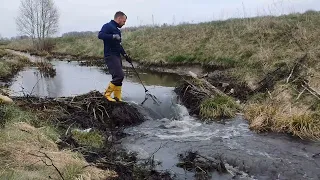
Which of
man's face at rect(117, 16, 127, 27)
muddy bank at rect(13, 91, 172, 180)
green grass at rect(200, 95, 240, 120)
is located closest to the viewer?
muddy bank at rect(13, 91, 172, 180)

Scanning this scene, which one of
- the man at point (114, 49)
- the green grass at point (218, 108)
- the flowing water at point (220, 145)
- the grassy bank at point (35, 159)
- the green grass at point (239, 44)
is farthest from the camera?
the green grass at point (239, 44)

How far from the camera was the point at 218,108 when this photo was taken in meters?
10.0

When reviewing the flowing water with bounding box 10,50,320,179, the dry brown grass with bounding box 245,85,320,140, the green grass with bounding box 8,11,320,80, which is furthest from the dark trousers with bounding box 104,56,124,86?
the green grass with bounding box 8,11,320,80

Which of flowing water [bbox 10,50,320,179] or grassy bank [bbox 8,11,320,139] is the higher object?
grassy bank [bbox 8,11,320,139]

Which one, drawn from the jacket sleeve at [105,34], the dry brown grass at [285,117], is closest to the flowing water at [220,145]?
the dry brown grass at [285,117]

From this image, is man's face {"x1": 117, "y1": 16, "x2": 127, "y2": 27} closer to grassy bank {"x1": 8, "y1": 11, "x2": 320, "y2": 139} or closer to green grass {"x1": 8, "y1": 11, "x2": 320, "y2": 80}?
grassy bank {"x1": 8, "y1": 11, "x2": 320, "y2": 139}

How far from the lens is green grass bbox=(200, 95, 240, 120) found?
32.6ft

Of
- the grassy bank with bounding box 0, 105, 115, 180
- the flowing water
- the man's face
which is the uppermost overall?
the man's face

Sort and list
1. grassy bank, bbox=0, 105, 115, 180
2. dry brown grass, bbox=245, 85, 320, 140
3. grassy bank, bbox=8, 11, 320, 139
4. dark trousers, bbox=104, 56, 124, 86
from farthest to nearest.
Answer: dark trousers, bbox=104, 56, 124, 86, grassy bank, bbox=8, 11, 320, 139, dry brown grass, bbox=245, 85, 320, 140, grassy bank, bbox=0, 105, 115, 180

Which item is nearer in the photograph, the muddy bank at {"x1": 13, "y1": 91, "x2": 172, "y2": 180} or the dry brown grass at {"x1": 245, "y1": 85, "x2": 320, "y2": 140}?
the muddy bank at {"x1": 13, "y1": 91, "x2": 172, "y2": 180}

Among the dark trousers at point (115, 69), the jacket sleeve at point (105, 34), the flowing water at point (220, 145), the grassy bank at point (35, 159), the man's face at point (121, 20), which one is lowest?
the flowing water at point (220, 145)

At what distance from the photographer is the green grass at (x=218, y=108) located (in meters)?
9.93

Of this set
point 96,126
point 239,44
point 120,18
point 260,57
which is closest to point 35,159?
point 96,126

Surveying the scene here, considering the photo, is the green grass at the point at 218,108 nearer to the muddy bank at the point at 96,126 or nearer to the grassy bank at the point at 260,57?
the grassy bank at the point at 260,57
